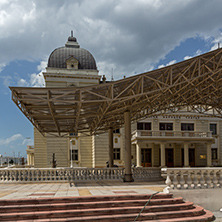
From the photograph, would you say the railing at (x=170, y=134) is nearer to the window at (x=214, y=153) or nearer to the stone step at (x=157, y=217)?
the window at (x=214, y=153)

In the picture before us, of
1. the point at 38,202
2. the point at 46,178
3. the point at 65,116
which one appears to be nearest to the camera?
the point at 38,202

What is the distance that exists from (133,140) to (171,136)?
5500 millimetres

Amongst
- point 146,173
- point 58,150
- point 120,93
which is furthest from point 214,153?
point 120,93

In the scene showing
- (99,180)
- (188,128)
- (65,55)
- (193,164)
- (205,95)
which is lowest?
(193,164)

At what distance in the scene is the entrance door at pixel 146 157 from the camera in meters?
38.7

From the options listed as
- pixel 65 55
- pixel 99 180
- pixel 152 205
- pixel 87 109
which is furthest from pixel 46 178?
pixel 65 55

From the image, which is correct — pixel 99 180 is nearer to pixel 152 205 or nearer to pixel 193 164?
pixel 152 205

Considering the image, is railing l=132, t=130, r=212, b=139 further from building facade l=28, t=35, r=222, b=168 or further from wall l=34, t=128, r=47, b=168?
wall l=34, t=128, r=47, b=168

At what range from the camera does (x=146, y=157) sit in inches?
1537

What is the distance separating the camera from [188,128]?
1592 inches

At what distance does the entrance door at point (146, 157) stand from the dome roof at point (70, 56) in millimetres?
15788

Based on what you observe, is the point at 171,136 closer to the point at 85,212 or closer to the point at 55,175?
the point at 55,175

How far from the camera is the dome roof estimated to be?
133 feet

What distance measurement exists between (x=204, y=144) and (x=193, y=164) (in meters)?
3.70
